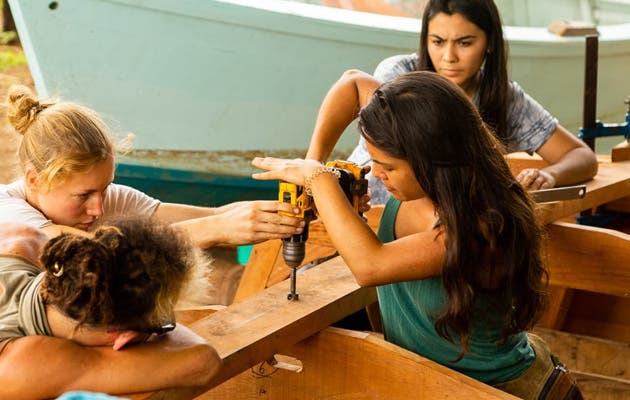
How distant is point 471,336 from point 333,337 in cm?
38

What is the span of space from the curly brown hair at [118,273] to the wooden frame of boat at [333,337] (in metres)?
0.21

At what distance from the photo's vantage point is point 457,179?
243cm

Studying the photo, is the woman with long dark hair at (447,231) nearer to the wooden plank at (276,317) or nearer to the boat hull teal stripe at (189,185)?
the wooden plank at (276,317)

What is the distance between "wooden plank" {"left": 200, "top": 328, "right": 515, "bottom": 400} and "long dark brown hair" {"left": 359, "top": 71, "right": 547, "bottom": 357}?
0.12 meters

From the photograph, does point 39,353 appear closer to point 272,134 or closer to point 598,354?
point 598,354

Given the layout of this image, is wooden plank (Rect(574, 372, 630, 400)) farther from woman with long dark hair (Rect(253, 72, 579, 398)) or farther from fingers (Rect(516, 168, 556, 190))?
woman with long dark hair (Rect(253, 72, 579, 398))

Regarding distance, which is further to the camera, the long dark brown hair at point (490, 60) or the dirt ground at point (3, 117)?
the dirt ground at point (3, 117)

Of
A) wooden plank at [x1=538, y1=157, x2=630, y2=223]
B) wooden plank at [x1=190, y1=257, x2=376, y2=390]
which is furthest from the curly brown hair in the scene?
wooden plank at [x1=538, y1=157, x2=630, y2=223]

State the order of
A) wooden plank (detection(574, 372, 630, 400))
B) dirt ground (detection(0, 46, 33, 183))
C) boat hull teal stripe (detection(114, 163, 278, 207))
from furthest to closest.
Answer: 1. dirt ground (detection(0, 46, 33, 183))
2. boat hull teal stripe (detection(114, 163, 278, 207))
3. wooden plank (detection(574, 372, 630, 400))

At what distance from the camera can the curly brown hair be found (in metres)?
1.90

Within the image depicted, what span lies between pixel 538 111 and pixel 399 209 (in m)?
1.41

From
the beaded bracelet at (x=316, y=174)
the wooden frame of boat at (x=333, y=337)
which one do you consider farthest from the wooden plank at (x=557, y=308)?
the beaded bracelet at (x=316, y=174)

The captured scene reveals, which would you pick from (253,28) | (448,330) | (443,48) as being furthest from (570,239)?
(253,28)

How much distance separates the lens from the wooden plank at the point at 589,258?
3.41 meters
